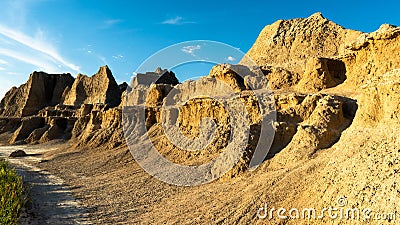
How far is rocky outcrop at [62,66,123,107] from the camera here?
59231mm

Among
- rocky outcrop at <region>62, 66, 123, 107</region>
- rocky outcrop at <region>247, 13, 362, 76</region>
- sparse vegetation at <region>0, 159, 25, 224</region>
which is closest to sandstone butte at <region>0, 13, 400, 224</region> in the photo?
rocky outcrop at <region>247, 13, 362, 76</region>

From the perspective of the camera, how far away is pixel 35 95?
65375mm

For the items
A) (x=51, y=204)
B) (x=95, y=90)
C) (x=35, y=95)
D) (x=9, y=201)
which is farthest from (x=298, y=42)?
(x=35, y=95)

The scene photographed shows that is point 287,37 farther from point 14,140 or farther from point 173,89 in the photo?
point 14,140

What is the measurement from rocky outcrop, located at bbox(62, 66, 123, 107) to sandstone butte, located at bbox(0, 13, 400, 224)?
2210 cm

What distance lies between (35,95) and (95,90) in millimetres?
15186

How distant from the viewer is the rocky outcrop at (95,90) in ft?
194

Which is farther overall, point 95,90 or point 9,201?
point 95,90

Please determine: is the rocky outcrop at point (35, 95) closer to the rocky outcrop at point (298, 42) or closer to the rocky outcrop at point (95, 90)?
the rocky outcrop at point (95, 90)

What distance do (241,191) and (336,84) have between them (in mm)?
15197

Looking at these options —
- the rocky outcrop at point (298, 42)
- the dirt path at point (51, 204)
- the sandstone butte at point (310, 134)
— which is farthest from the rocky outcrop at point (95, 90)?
the dirt path at point (51, 204)

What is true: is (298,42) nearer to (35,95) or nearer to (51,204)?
(51,204)

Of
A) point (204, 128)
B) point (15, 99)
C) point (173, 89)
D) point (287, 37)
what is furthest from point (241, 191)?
point (15, 99)

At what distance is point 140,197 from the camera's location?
1384 cm
